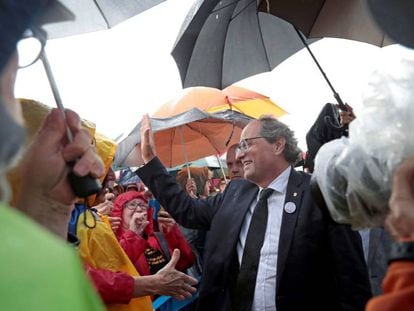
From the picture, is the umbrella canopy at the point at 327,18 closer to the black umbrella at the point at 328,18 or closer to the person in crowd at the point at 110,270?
the black umbrella at the point at 328,18

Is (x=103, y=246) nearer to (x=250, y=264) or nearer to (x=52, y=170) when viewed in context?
(x=250, y=264)

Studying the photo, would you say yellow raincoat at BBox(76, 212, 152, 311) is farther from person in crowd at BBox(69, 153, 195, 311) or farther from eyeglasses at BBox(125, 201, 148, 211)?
eyeglasses at BBox(125, 201, 148, 211)

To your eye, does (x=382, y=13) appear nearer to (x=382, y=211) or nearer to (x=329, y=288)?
(x=382, y=211)

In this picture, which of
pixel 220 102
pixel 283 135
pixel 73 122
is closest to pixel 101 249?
pixel 73 122

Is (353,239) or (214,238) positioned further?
(214,238)

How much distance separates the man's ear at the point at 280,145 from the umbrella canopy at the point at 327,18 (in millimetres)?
761

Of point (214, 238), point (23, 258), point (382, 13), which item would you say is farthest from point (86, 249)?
point (23, 258)

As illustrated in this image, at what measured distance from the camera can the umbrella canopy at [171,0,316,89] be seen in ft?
14.3

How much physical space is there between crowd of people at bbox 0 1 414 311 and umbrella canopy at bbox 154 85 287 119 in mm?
2217

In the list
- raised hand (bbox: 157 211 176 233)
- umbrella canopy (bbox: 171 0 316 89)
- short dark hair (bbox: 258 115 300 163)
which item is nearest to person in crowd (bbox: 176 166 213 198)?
raised hand (bbox: 157 211 176 233)

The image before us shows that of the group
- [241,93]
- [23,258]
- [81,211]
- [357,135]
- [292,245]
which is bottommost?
[241,93]

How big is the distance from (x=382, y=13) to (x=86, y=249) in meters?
1.80

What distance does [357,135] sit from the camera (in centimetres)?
151

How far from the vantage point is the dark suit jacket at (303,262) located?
2910mm
